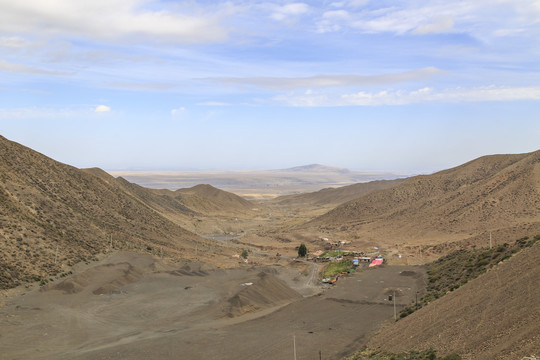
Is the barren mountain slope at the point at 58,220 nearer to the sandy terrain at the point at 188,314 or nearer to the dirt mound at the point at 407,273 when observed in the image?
the sandy terrain at the point at 188,314

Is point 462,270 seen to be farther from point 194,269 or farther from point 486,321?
point 194,269

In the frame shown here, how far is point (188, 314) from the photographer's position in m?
37.9

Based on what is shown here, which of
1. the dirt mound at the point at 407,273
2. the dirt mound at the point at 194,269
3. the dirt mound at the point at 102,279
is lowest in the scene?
the dirt mound at the point at 407,273

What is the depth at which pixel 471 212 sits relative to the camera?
267ft

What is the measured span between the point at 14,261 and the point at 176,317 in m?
17.1

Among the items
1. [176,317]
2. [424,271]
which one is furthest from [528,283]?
[424,271]

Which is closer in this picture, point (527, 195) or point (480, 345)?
point (480, 345)

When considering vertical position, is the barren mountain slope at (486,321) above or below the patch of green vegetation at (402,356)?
above

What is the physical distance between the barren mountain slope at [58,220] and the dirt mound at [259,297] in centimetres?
1873

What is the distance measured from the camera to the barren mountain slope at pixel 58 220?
44469mm

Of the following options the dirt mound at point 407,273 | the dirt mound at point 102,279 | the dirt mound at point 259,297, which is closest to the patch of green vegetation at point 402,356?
the dirt mound at point 259,297

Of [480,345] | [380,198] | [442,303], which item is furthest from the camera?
[380,198]

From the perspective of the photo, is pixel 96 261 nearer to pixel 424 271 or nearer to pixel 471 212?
pixel 424 271

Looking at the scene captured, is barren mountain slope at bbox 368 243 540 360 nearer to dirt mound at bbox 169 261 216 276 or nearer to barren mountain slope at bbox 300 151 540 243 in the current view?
dirt mound at bbox 169 261 216 276
